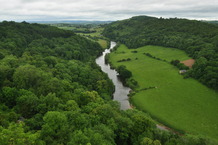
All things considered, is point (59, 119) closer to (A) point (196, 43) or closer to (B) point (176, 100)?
(B) point (176, 100)

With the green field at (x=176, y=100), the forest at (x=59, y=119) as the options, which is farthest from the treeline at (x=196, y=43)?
the forest at (x=59, y=119)

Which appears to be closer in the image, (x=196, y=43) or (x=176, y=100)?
(x=176, y=100)

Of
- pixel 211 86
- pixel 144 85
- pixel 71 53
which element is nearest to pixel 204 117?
pixel 211 86

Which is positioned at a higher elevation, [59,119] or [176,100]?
[59,119]

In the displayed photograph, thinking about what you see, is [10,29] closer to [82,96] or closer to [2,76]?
[2,76]

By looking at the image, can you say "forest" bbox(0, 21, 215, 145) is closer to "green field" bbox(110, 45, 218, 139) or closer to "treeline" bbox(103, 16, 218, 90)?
"green field" bbox(110, 45, 218, 139)

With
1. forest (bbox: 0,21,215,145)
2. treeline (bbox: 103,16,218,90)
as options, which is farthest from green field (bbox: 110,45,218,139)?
forest (bbox: 0,21,215,145)

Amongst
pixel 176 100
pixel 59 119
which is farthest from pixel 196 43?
pixel 59 119

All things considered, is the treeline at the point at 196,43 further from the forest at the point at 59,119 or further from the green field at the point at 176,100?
the forest at the point at 59,119
